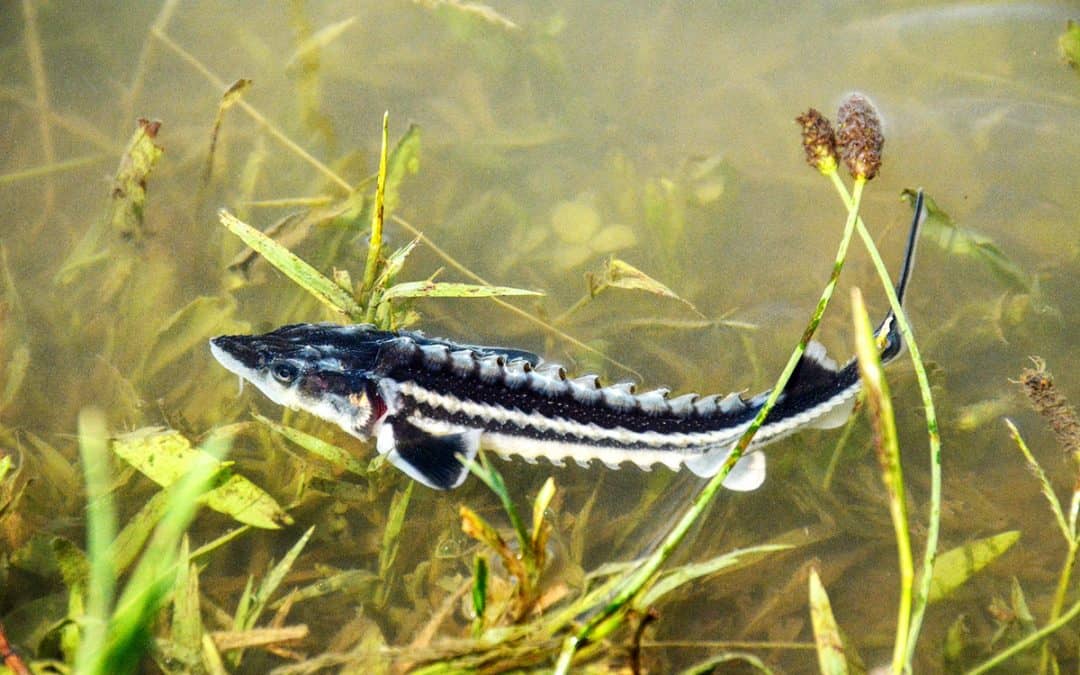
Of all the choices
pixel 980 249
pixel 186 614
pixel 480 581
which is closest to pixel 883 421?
pixel 480 581

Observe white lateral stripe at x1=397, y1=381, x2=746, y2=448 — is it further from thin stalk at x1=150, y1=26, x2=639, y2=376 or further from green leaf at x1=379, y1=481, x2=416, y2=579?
thin stalk at x1=150, y1=26, x2=639, y2=376

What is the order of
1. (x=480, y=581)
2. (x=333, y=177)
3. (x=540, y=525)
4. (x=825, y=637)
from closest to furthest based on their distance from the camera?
(x=480, y=581) < (x=540, y=525) < (x=825, y=637) < (x=333, y=177)

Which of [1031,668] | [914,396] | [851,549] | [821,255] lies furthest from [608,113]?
[1031,668]

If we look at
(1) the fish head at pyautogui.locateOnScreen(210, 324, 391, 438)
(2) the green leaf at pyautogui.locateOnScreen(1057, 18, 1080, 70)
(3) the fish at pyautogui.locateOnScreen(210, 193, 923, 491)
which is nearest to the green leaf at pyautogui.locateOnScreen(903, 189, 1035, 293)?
(2) the green leaf at pyautogui.locateOnScreen(1057, 18, 1080, 70)

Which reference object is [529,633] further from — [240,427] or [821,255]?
[821,255]

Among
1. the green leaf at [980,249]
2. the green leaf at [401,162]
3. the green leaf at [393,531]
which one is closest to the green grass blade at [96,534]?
the green leaf at [393,531]

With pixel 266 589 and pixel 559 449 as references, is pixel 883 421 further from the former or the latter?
pixel 266 589
